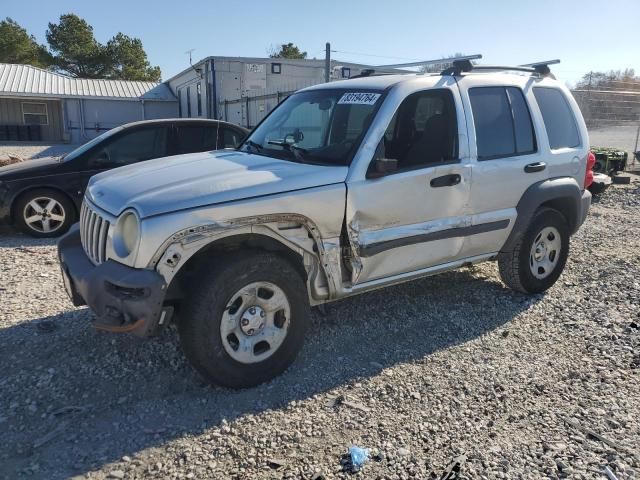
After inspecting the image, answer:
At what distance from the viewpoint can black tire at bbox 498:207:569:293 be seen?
4926 mm

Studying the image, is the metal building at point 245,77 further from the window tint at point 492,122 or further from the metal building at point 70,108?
the window tint at point 492,122

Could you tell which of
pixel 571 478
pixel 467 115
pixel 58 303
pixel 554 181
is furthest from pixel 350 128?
pixel 58 303

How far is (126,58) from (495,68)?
51750 millimetres

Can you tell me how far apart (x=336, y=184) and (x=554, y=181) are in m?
2.46

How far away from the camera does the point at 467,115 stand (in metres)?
4.28

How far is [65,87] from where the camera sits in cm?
3128

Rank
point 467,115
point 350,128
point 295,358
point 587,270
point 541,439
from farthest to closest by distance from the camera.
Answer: point 587,270 → point 467,115 → point 350,128 → point 295,358 → point 541,439

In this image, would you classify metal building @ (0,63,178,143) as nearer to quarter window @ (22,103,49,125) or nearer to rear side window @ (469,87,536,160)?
quarter window @ (22,103,49,125)

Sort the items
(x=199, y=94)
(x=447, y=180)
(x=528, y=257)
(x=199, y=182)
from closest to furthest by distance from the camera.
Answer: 1. (x=199, y=182)
2. (x=447, y=180)
3. (x=528, y=257)
4. (x=199, y=94)

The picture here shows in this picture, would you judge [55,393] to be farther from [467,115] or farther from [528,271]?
[528,271]

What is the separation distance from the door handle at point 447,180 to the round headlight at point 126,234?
216 centimetres

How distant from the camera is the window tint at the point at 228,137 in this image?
25.7ft

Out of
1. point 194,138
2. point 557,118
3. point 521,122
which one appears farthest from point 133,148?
point 557,118

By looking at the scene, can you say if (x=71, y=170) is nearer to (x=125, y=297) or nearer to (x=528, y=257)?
(x=125, y=297)
